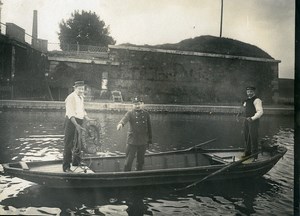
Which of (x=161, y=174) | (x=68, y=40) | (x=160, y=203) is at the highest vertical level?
(x=68, y=40)

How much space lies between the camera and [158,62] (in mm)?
30281

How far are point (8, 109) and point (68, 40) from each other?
1706 centimetres

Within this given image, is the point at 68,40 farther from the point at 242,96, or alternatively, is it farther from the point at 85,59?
the point at 242,96

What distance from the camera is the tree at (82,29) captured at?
113 ft

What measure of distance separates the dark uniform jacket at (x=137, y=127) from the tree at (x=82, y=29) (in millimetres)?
28476

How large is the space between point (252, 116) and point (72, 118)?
4.80m

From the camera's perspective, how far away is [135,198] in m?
7.25

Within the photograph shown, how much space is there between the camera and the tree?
113 feet

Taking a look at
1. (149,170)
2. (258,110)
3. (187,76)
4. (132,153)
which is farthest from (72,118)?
(187,76)

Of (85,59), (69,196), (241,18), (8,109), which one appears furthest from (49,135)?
(85,59)

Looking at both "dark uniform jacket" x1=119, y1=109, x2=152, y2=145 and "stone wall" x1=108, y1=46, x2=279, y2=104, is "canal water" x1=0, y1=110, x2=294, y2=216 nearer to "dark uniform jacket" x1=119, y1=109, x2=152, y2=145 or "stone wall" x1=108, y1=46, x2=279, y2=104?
"dark uniform jacket" x1=119, y1=109, x2=152, y2=145

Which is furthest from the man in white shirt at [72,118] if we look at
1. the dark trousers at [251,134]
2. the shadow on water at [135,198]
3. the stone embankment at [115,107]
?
the stone embankment at [115,107]

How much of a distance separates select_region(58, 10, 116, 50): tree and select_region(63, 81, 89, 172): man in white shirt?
28.3 metres

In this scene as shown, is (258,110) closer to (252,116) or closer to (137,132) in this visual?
(252,116)
